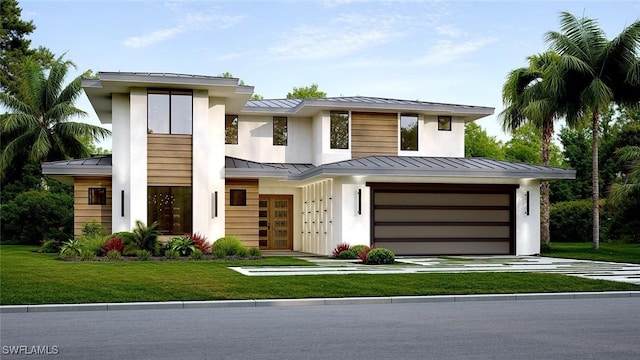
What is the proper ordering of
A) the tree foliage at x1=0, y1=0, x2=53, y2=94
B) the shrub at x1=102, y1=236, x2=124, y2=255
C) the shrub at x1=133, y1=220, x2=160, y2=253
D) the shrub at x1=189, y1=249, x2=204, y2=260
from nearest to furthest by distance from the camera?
the shrub at x1=102, y1=236, x2=124, y2=255 → the shrub at x1=189, y1=249, x2=204, y2=260 → the shrub at x1=133, y1=220, x2=160, y2=253 → the tree foliage at x1=0, y1=0, x2=53, y2=94

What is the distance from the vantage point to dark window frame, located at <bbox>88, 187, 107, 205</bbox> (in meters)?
26.0

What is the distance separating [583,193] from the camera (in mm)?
50688

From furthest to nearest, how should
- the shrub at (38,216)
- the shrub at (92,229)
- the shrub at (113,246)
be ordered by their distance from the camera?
the shrub at (38,216) → the shrub at (92,229) → the shrub at (113,246)

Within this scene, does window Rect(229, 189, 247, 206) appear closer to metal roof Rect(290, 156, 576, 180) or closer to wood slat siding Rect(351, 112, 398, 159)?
metal roof Rect(290, 156, 576, 180)

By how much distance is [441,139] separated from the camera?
1210 inches

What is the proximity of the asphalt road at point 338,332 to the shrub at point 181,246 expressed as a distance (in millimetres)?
10825

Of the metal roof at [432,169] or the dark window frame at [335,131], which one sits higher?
the dark window frame at [335,131]

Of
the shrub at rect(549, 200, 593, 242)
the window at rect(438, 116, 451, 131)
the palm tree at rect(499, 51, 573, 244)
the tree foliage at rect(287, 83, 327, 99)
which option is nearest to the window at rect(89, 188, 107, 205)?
the window at rect(438, 116, 451, 131)

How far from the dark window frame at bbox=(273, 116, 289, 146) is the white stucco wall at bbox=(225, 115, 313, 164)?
8cm

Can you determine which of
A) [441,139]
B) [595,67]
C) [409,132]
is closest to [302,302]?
[409,132]

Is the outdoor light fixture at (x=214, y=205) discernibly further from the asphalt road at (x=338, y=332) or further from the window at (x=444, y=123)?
the asphalt road at (x=338, y=332)

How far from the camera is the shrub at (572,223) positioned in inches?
1597

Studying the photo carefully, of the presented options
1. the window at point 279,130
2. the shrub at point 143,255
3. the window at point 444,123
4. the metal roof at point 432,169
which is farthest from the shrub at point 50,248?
the window at point 444,123

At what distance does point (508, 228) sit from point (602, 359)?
20.1m
